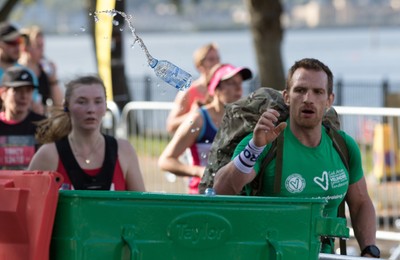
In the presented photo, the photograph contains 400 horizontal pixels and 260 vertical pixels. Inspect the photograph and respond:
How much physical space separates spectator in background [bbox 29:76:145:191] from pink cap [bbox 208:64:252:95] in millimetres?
1610

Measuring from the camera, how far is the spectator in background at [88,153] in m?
6.54

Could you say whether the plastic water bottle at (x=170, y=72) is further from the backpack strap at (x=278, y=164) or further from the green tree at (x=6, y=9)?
the green tree at (x=6, y=9)

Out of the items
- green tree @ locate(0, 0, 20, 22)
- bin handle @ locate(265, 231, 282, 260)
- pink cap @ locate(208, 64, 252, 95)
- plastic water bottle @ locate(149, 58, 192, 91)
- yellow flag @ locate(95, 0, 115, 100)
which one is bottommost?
bin handle @ locate(265, 231, 282, 260)

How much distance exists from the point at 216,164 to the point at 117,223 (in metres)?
1.65

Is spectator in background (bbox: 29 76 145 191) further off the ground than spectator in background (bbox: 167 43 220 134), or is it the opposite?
spectator in background (bbox: 167 43 220 134)

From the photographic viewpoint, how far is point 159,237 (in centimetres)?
419

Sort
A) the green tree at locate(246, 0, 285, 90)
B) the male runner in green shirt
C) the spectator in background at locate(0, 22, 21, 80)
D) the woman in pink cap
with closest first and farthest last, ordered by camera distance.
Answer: the male runner in green shirt → the woman in pink cap → the spectator in background at locate(0, 22, 21, 80) → the green tree at locate(246, 0, 285, 90)

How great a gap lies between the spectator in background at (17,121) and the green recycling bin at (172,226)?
14.3 feet

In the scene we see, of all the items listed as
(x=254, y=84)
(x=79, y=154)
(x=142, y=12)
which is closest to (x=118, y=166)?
(x=79, y=154)

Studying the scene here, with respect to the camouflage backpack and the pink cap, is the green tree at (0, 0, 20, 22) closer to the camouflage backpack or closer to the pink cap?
the pink cap

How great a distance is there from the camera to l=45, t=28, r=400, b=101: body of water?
134 feet

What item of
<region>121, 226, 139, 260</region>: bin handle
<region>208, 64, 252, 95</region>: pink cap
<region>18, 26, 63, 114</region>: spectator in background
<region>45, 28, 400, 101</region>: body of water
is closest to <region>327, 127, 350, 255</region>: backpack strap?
<region>121, 226, 139, 260</region>: bin handle

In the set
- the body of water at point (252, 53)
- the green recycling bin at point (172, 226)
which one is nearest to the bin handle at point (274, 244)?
the green recycling bin at point (172, 226)

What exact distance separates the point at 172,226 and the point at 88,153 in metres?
2.56
